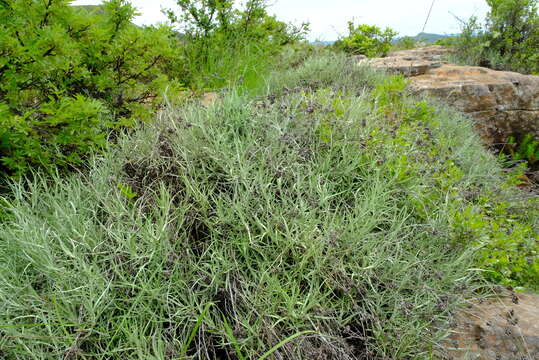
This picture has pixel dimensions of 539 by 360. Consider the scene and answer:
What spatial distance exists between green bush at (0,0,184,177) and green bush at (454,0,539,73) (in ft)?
23.5

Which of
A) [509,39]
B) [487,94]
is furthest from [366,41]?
[487,94]

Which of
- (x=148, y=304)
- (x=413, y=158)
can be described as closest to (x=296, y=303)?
(x=148, y=304)

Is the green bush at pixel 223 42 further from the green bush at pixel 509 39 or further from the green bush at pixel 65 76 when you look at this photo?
the green bush at pixel 509 39

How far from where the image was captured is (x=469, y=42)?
8.28 m

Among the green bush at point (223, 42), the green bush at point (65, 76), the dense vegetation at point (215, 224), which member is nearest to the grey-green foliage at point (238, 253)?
the dense vegetation at point (215, 224)

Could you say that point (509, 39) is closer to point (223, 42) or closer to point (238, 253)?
point (223, 42)

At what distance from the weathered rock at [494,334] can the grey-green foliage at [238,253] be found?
0.15 m

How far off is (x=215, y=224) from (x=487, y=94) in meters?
5.10

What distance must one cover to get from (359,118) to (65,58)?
6.84ft

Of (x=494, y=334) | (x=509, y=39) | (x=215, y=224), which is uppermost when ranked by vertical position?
(x=509, y=39)

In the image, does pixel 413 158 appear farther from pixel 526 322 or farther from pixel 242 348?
pixel 242 348

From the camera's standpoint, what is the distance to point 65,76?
9.04ft

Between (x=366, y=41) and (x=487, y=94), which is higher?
(x=366, y=41)

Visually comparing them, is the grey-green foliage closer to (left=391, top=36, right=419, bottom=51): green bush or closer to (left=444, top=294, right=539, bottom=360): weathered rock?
(left=444, top=294, right=539, bottom=360): weathered rock
